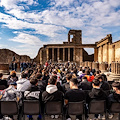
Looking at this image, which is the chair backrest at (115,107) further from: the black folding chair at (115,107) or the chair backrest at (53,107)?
the chair backrest at (53,107)

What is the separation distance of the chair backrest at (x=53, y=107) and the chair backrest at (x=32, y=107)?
0.77 ft

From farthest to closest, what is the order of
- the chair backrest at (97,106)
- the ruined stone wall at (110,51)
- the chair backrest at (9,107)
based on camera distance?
the ruined stone wall at (110,51)
the chair backrest at (97,106)
the chair backrest at (9,107)

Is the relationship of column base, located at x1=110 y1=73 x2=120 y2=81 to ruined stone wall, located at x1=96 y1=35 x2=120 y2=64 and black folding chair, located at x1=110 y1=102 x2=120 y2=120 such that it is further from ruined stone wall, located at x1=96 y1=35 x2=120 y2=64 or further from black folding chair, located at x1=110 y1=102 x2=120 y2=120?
ruined stone wall, located at x1=96 y1=35 x2=120 y2=64

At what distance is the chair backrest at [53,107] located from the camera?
3.91 m

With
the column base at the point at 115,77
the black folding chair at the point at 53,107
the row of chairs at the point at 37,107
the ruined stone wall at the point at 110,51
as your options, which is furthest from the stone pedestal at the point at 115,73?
the ruined stone wall at the point at 110,51

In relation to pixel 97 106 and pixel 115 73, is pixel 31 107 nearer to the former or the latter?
pixel 97 106

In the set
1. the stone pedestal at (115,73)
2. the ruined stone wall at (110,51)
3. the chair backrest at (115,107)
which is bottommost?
the chair backrest at (115,107)

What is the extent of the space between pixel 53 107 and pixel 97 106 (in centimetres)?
132

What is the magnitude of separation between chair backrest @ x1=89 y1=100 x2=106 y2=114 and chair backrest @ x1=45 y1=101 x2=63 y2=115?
36.0 inches

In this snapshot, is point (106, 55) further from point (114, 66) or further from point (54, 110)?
point (54, 110)

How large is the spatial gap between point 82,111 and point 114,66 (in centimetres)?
1075

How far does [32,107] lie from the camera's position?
395 centimetres

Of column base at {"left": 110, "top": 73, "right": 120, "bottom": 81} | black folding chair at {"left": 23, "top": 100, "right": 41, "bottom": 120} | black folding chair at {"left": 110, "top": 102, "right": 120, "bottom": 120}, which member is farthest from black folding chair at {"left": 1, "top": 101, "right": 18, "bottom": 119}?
column base at {"left": 110, "top": 73, "right": 120, "bottom": 81}

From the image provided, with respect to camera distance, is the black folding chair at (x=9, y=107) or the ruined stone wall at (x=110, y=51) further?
the ruined stone wall at (x=110, y=51)
